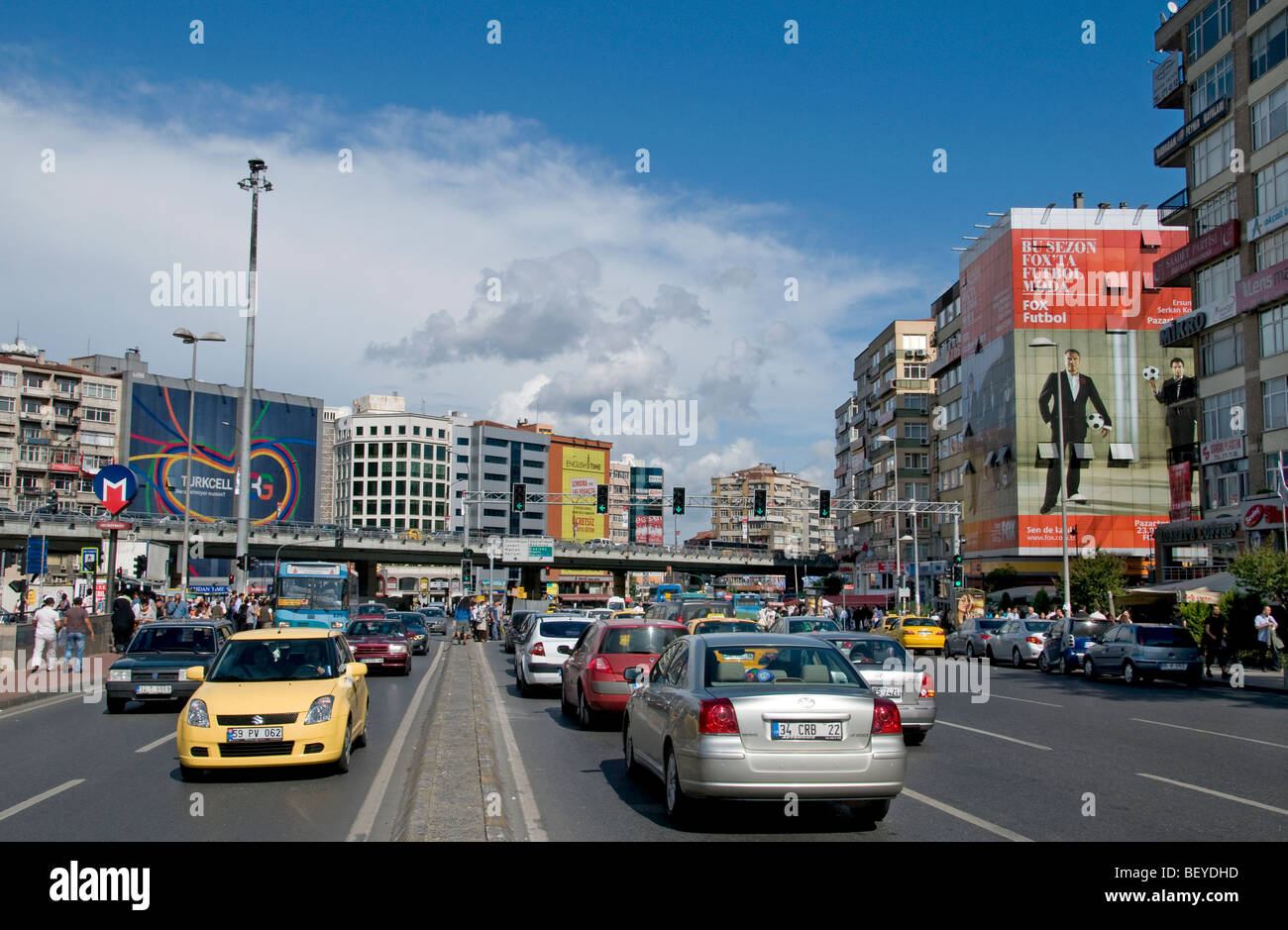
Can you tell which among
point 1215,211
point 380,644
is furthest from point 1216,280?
point 380,644

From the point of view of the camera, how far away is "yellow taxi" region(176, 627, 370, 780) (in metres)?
10.0

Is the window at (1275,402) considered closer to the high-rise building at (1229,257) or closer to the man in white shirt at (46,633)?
the high-rise building at (1229,257)

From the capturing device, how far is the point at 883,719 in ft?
26.1

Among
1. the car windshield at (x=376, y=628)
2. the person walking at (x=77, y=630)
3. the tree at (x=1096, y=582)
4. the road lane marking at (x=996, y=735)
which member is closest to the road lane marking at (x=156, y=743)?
the road lane marking at (x=996, y=735)

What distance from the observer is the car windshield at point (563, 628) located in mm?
21000

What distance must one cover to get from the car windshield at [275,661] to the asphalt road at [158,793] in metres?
0.97

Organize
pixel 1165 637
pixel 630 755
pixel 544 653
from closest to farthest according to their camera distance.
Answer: pixel 630 755 < pixel 544 653 < pixel 1165 637

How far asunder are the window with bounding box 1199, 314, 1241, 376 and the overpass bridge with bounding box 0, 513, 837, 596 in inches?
1353

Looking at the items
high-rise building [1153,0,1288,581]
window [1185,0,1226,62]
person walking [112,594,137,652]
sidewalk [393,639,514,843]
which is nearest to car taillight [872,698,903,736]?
sidewalk [393,639,514,843]

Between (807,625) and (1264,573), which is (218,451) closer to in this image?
(807,625)

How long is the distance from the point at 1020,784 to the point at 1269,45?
3841 cm

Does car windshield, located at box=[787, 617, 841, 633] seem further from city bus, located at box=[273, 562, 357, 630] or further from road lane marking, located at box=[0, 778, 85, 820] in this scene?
city bus, located at box=[273, 562, 357, 630]
